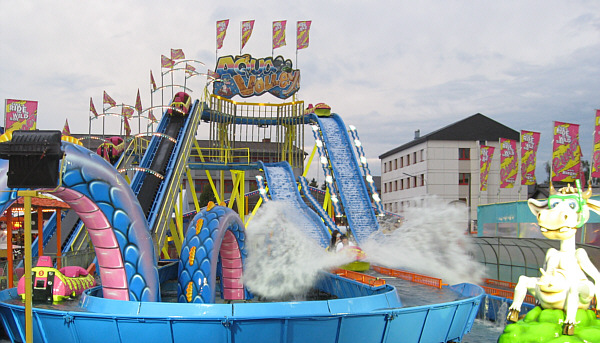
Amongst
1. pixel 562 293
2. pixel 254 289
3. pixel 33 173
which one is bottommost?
pixel 254 289

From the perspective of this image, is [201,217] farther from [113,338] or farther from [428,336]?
[428,336]

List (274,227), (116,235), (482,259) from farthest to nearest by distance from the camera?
1. (274,227)
2. (482,259)
3. (116,235)

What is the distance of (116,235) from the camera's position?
9812mm

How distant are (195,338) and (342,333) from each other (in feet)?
7.51

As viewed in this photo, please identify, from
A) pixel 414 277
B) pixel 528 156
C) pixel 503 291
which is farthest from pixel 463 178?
pixel 414 277

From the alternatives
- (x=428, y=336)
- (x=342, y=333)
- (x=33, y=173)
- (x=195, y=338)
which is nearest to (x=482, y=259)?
(x=428, y=336)

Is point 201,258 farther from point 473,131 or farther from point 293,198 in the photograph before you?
point 473,131

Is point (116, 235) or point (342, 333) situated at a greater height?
point (116, 235)

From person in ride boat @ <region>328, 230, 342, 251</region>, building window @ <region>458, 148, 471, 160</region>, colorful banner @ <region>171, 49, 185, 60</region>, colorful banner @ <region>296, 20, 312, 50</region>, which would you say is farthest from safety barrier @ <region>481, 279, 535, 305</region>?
building window @ <region>458, 148, 471, 160</region>

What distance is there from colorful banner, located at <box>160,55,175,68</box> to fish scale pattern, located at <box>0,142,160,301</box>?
2149cm

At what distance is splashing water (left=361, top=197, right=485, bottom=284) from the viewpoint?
1467 cm

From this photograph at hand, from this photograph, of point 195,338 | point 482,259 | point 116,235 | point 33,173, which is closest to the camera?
point 33,173

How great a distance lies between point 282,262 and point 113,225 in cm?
911

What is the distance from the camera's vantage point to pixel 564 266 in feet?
26.1
